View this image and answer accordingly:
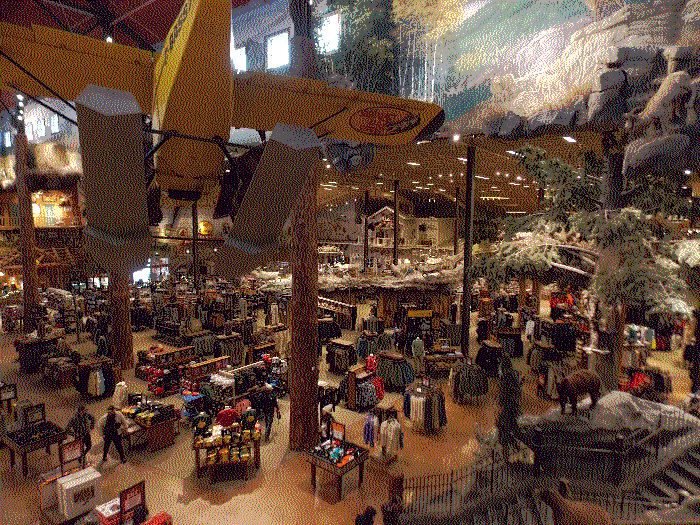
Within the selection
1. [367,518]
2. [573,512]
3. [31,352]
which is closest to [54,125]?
[31,352]

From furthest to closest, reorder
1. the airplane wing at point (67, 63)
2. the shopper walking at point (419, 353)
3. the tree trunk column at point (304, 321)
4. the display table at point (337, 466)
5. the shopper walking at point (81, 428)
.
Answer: the shopper walking at point (419, 353), the tree trunk column at point (304, 321), the shopper walking at point (81, 428), the display table at point (337, 466), the airplane wing at point (67, 63)

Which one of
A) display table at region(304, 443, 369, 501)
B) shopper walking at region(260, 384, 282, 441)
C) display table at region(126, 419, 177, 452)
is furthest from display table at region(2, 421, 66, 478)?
display table at region(304, 443, 369, 501)

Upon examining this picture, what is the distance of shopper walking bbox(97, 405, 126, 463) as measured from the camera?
22.7 ft

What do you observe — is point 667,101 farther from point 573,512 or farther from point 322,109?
point 322,109

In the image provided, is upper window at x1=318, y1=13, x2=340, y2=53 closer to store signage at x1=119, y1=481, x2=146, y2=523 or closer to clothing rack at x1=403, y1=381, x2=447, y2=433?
clothing rack at x1=403, y1=381, x2=447, y2=433

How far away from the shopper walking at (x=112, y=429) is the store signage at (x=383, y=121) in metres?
6.66

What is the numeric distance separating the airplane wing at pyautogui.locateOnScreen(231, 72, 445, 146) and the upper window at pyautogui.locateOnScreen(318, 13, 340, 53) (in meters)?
10.7

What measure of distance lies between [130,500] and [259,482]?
1.94m

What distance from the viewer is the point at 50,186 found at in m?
25.3

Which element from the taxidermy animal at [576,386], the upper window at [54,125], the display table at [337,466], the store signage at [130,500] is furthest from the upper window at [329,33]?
the upper window at [54,125]

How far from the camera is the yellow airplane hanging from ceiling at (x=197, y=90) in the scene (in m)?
1.71

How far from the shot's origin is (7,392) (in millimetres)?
8164

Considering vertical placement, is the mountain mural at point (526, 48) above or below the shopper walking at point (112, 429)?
above

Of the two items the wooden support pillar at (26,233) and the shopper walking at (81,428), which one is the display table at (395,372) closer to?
the shopper walking at (81,428)
